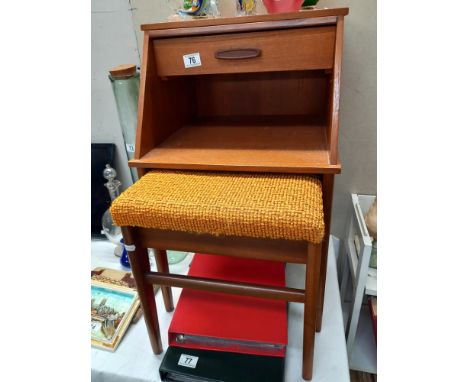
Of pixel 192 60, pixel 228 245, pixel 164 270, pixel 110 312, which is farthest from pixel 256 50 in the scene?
pixel 110 312

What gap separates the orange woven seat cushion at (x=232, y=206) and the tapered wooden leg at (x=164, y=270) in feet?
0.96

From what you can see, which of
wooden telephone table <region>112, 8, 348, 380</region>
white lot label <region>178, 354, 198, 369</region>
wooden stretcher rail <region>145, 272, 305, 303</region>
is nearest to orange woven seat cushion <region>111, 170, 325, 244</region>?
wooden telephone table <region>112, 8, 348, 380</region>

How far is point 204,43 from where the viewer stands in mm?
690

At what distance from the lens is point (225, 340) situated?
0.78m

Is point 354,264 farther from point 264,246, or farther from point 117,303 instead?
point 117,303

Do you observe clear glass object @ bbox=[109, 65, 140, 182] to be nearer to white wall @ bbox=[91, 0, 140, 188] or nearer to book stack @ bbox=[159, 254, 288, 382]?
white wall @ bbox=[91, 0, 140, 188]

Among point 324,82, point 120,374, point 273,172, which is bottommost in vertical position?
point 120,374

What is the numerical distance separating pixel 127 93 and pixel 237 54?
50cm

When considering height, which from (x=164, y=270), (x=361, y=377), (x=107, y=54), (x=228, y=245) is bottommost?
(x=361, y=377)

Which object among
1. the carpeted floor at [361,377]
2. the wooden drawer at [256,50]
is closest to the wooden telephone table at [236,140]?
the wooden drawer at [256,50]

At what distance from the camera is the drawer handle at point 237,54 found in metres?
0.67

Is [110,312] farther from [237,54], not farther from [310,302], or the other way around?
[237,54]
